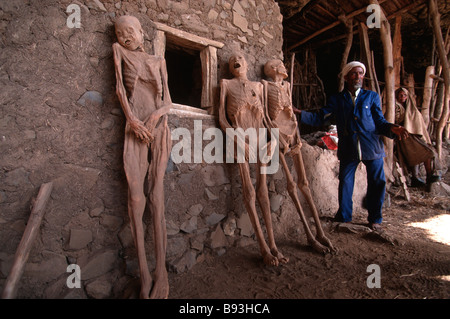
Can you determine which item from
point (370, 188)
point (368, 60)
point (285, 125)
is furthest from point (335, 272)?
point (368, 60)

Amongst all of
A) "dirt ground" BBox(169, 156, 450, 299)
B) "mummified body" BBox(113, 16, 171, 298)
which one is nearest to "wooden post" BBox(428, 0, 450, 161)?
"dirt ground" BBox(169, 156, 450, 299)

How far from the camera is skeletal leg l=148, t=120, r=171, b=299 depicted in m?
1.86

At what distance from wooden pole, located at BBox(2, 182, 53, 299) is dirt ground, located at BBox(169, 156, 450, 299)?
103 cm

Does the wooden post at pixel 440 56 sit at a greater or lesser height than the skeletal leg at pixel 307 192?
greater

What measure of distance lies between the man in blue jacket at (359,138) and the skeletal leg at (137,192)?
7.42ft

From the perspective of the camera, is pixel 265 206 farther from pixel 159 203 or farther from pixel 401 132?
pixel 401 132

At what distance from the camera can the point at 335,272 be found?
2.22 m

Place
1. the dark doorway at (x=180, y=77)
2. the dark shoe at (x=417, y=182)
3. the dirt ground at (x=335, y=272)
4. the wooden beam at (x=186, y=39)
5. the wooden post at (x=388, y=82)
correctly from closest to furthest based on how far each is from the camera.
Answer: the dirt ground at (x=335, y=272), the wooden beam at (x=186, y=39), the dark doorway at (x=180, y=77), the wooden post at (x=388, y=82), the dark shoe at (x=417, y=182)

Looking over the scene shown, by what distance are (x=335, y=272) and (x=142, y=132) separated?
2110 millimetres

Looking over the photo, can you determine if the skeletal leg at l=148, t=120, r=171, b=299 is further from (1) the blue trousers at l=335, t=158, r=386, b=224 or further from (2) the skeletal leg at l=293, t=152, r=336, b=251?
(1) the blue trousers at l=335, t=158, r=386, b=224

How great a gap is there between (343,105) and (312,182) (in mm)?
1133

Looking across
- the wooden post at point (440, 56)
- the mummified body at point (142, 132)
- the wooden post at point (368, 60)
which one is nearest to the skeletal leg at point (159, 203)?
the mummified body at point (142, 132)

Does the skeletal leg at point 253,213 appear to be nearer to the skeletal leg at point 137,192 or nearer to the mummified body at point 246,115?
the mummified body at point 246,115

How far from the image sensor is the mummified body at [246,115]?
8.13 feet
